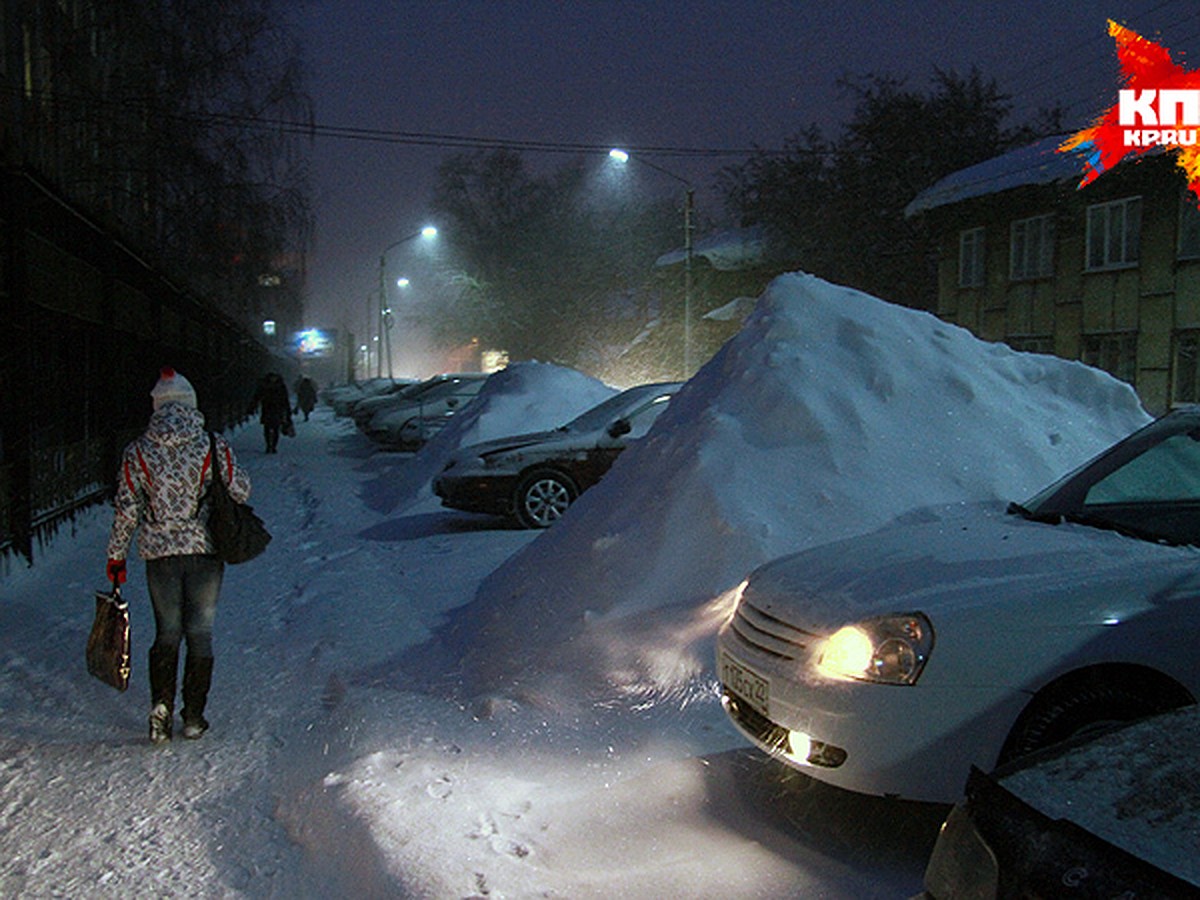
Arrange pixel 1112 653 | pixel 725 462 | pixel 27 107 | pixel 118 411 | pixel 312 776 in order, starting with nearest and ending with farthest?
1. pixel 1112 653
2. pixel 312 776
3. pixel 725 462
4. pixel 118 411
5. pixel 27 107

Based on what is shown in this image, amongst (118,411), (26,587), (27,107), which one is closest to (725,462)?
(26,587)

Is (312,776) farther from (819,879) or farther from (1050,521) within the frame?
(1050,521)

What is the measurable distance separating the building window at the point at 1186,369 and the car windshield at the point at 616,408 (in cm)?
1308

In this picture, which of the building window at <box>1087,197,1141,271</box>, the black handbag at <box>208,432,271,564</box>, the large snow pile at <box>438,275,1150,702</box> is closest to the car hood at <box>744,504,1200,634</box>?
the large snow pile at <box>438,275,1150,702</box>

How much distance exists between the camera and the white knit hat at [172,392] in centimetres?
492

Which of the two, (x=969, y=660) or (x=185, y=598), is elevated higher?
(x=969, y=660)

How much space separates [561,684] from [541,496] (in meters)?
5.69

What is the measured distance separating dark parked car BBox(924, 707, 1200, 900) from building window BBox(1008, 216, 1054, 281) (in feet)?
74.2

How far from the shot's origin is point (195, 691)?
192 inches

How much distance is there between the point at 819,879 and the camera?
135 inches

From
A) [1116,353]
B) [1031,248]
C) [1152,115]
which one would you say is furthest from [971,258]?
[1152,115]

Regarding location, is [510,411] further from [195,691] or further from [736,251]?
[736,251]

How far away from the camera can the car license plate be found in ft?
12.2

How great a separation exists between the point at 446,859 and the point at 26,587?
648cm
